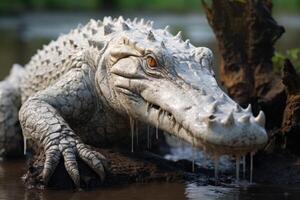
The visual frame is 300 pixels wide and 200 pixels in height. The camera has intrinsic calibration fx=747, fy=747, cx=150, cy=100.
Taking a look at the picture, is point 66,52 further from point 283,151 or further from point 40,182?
point 283,151

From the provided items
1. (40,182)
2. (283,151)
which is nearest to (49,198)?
(40,182)

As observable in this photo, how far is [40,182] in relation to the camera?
5500 millimetres

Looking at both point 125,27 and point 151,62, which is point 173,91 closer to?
point 151,62

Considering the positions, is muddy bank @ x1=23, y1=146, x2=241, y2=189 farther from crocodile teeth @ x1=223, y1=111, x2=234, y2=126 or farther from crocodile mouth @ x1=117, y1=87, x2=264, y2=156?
crocodile teeth @ x1=223, y1=111, x2=234, y2=126

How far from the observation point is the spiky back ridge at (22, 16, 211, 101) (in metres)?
5.83

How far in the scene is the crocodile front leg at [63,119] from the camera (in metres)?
5.52

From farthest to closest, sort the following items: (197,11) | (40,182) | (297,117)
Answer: (197,11), (297,117), (40,182)

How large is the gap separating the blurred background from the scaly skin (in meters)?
7.50

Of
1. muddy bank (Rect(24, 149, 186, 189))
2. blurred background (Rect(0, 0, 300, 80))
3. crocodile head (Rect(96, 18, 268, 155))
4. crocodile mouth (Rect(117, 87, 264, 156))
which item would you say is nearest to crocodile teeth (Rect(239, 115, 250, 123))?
crocodile head (Rect(96, 18, 268, 155))

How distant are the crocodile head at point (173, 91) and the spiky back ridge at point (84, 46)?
0.01m

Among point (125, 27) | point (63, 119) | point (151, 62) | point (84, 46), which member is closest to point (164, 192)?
point (151, 62)

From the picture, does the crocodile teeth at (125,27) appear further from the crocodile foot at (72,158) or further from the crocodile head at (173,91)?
the crocodile foot at (72,158)

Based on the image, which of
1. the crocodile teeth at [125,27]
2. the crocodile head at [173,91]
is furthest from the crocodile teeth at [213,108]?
the crocodile teeth at [125,27]

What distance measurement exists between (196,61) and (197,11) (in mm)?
32796
